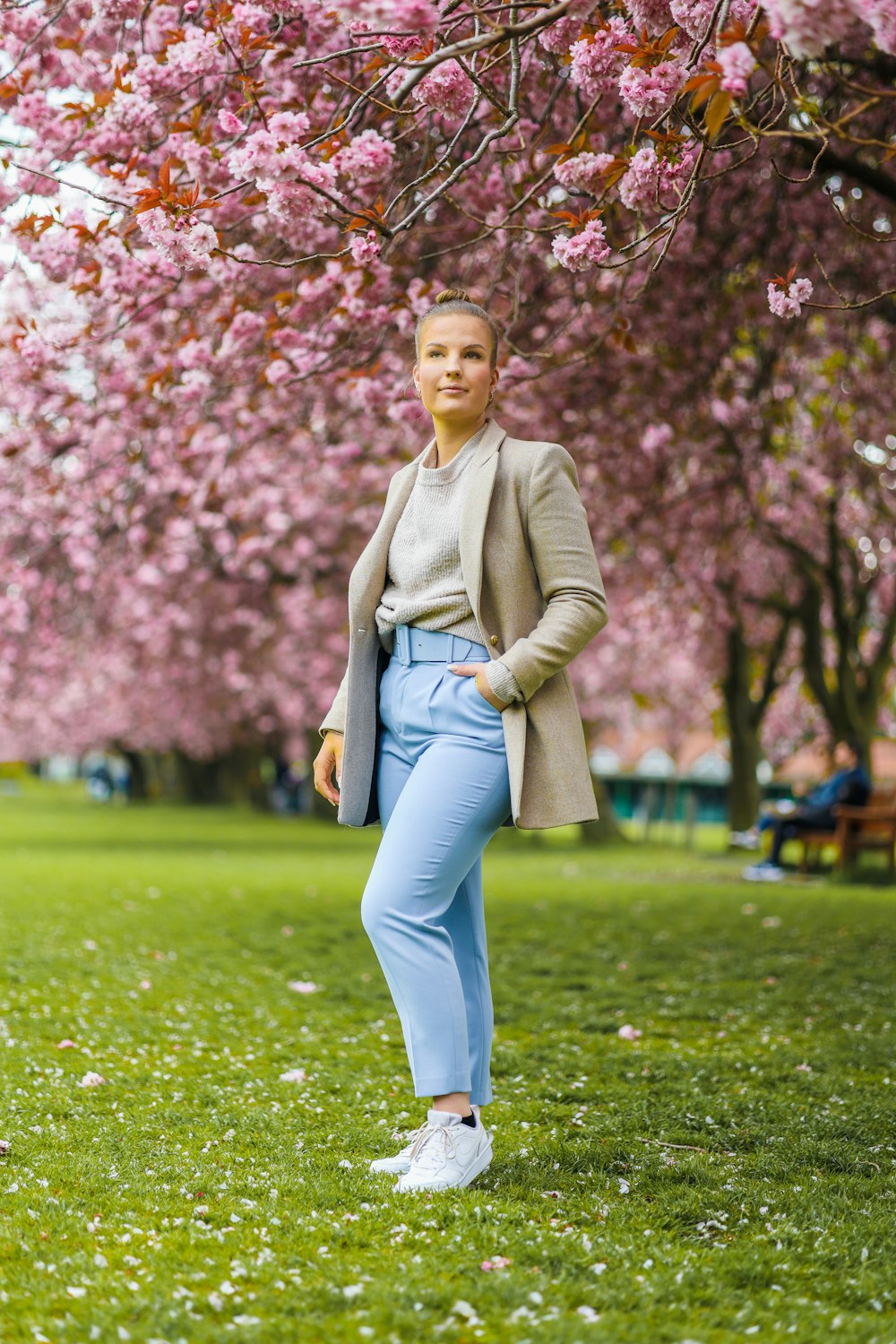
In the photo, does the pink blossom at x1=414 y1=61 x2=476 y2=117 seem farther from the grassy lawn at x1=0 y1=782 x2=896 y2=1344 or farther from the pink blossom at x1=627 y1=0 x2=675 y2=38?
the grassy lawn at x1=0 y1=782 x2=896 y2=1344

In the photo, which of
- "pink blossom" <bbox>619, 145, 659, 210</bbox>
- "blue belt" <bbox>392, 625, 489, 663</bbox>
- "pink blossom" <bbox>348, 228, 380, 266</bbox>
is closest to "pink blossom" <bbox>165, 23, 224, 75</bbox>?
"pink blossom" <bbox>348, 228, 380, 266</bbox>

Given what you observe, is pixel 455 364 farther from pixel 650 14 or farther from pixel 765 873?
pixel 765 873

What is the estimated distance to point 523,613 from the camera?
3902mm

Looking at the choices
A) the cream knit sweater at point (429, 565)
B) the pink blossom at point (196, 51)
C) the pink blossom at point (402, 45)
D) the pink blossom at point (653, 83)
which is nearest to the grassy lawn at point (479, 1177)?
the cream knit sweater at point (429, 565)

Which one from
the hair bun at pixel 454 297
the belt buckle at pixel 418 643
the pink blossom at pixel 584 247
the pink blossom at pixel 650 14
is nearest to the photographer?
the belt buckle at pixel 418 643

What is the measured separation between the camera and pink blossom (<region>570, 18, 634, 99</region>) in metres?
4.56

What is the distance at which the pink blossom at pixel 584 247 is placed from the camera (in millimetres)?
4973

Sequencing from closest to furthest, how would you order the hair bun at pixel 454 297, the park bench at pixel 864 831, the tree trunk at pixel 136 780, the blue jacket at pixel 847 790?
the hair bun at pixel 454 297 < the park bench at pixel 864 831 < the blue jacket at pixel 847 790 < the tree trunk at pixel 136 780

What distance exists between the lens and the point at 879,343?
12.0 meters

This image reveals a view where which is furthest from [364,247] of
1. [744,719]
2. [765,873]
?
[744,719]

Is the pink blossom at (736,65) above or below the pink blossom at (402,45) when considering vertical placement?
below

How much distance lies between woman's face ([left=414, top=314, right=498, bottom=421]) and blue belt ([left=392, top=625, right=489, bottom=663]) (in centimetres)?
64

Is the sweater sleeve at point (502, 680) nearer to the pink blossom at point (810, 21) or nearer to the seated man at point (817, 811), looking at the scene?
the pink blossom at point (810, 21)

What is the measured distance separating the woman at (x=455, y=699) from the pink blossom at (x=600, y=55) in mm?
1162
